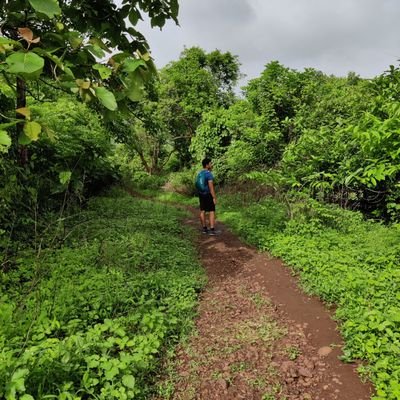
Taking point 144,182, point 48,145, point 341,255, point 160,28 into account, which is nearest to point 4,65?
point 160,28

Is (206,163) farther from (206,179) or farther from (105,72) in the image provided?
(105,72)

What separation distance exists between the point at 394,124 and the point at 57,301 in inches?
191

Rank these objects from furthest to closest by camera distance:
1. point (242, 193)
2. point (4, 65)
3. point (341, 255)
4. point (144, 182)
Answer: point (144, 182), point (242, 193), point (341, 255), point (4, 65)

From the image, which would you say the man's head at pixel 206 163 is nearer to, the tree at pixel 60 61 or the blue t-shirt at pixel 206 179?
the blue t-shirt at pixel 206 179

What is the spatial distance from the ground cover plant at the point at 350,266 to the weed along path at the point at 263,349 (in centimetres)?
20

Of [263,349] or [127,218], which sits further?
[127,218]

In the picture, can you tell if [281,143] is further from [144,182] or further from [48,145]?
[144,182]

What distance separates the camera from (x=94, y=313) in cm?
356

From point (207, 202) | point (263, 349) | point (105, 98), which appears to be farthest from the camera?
point (207, 202)

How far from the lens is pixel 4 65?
1.10 meters

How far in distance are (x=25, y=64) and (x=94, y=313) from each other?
10.2ft

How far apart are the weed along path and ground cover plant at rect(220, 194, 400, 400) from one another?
0.20 meters

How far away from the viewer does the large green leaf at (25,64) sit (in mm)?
995

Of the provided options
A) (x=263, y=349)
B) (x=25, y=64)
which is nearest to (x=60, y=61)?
(x=25, y=64)
